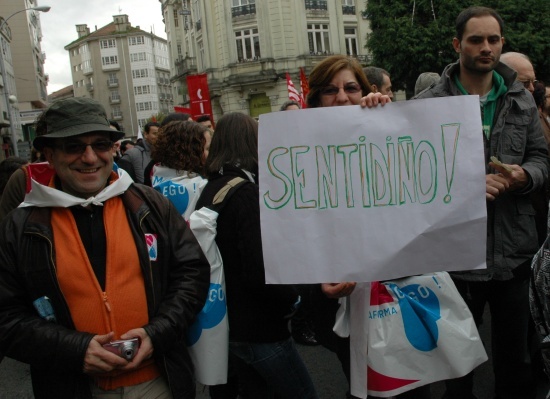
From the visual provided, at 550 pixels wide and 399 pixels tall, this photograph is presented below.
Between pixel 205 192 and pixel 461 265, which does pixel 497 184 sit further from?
pixel 205 192

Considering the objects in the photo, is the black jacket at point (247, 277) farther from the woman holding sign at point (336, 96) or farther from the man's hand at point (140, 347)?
the man's hand at point (140, 347)

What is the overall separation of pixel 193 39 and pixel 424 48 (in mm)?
23953

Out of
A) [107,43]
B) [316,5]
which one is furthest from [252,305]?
[107,43]

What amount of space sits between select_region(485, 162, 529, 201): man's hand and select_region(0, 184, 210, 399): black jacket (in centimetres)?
128

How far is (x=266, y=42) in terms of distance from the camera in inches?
1476

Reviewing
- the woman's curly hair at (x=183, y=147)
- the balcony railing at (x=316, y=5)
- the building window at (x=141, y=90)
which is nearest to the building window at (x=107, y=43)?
the building window at (x=141, y=90)

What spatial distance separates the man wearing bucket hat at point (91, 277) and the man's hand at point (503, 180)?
1.32 m

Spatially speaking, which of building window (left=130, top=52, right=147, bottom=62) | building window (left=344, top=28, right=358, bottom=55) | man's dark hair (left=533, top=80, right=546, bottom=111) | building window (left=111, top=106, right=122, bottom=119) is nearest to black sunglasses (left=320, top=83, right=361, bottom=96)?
man's dark hair (left=533, top=80, right=546, bottom=111)

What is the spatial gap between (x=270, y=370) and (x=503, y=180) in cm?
137

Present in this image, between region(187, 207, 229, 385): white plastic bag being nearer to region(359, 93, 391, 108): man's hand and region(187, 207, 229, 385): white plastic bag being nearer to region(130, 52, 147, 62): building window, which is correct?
region(359, 93, 391, 108): man's hand

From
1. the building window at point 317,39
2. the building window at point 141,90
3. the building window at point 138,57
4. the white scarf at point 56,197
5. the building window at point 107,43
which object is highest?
the building window at point 107,43

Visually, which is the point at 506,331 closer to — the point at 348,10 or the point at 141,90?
the point at 348,10

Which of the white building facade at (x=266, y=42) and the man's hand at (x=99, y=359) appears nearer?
the man's hand at (x=99, y=359)

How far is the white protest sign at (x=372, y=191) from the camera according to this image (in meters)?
2.15
